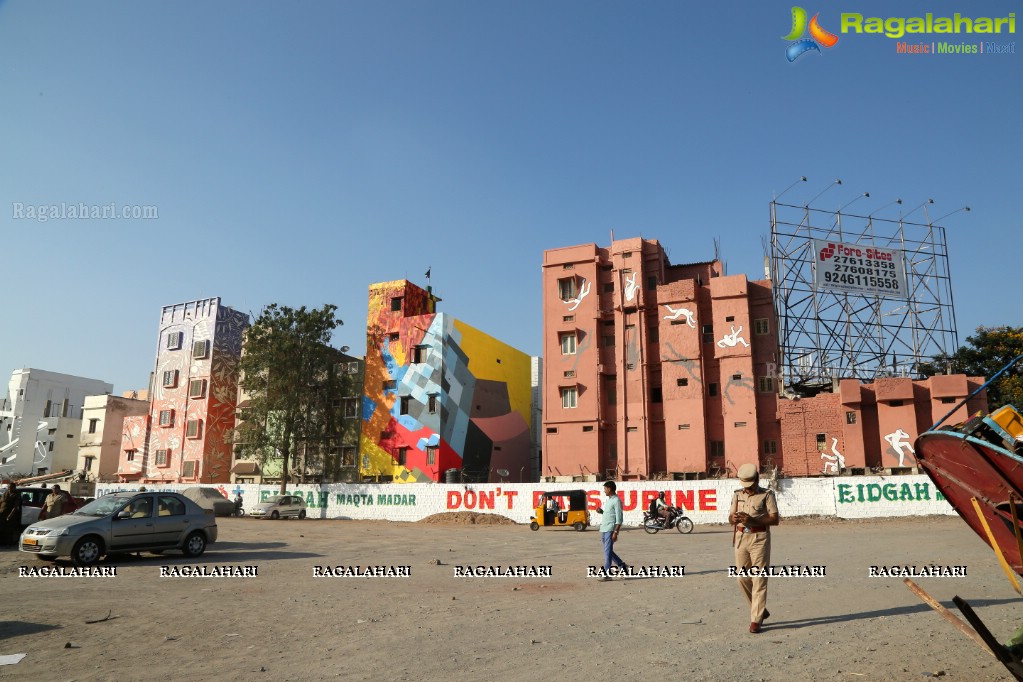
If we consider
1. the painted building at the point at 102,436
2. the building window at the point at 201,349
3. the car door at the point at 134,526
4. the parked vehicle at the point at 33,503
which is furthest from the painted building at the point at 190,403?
the car door at the point at 134,526

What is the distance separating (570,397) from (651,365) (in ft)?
18.7

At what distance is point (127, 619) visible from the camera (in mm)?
8961

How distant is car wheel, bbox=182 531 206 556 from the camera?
16.1 metres

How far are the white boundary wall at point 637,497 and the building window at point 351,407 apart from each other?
6.75 metres

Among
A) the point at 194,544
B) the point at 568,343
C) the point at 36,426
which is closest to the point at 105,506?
the point at 194,544

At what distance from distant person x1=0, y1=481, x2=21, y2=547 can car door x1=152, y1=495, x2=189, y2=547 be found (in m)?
5.51

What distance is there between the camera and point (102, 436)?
61875 mm

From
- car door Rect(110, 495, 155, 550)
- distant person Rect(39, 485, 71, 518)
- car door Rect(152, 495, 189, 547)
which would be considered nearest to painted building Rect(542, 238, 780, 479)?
car door Rect(152, 495, 189, 547)

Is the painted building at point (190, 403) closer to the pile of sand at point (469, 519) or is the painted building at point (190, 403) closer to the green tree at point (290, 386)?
the green tree at point (290, 386)

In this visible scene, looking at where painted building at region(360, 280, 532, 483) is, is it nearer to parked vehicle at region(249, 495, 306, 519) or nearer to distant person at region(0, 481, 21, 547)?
parked vehicle at region(249, 495, 306, 519)

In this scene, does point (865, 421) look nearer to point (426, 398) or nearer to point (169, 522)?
point (426, 398)

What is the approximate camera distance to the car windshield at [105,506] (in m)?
14.6

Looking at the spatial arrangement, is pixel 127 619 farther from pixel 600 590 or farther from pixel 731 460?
pixel 731 460

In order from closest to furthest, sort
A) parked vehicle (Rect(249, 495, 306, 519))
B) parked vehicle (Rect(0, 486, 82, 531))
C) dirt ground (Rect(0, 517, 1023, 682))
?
dirt ground (Rect(0, 517, 1023, 682)) → parked vehicle (Rect(0, 486, 82, 531)) → parked vehicle (Rect(249, 495, 306, 519))
